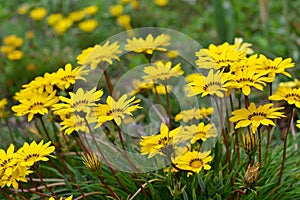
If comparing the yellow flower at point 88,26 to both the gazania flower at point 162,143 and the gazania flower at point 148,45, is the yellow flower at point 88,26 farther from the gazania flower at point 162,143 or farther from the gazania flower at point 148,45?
the gazania flower at point 162,143

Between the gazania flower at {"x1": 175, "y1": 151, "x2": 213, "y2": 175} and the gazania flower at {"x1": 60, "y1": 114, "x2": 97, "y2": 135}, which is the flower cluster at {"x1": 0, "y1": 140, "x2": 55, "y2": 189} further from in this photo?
the gazania flower at {"x1": 175, "y1": 151, "x2": 213, "y2": 175}

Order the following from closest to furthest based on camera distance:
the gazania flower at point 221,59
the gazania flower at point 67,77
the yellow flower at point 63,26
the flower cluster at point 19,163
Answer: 1. the flower cluster at point 19,163
2. the gazania flower at point 221,59
3. the gazania flower at point 67,77
4. the yellow flower at point 63,26

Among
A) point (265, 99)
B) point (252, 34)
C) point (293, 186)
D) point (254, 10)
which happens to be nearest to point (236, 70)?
point (293, 186)

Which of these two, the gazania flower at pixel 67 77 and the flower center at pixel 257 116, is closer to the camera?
the flower center at pixel 257 116

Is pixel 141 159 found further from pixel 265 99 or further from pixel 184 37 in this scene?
pixel 184 37

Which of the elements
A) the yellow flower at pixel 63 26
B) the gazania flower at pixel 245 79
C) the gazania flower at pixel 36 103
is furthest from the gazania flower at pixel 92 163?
the yellow flower at pixel 63 26
